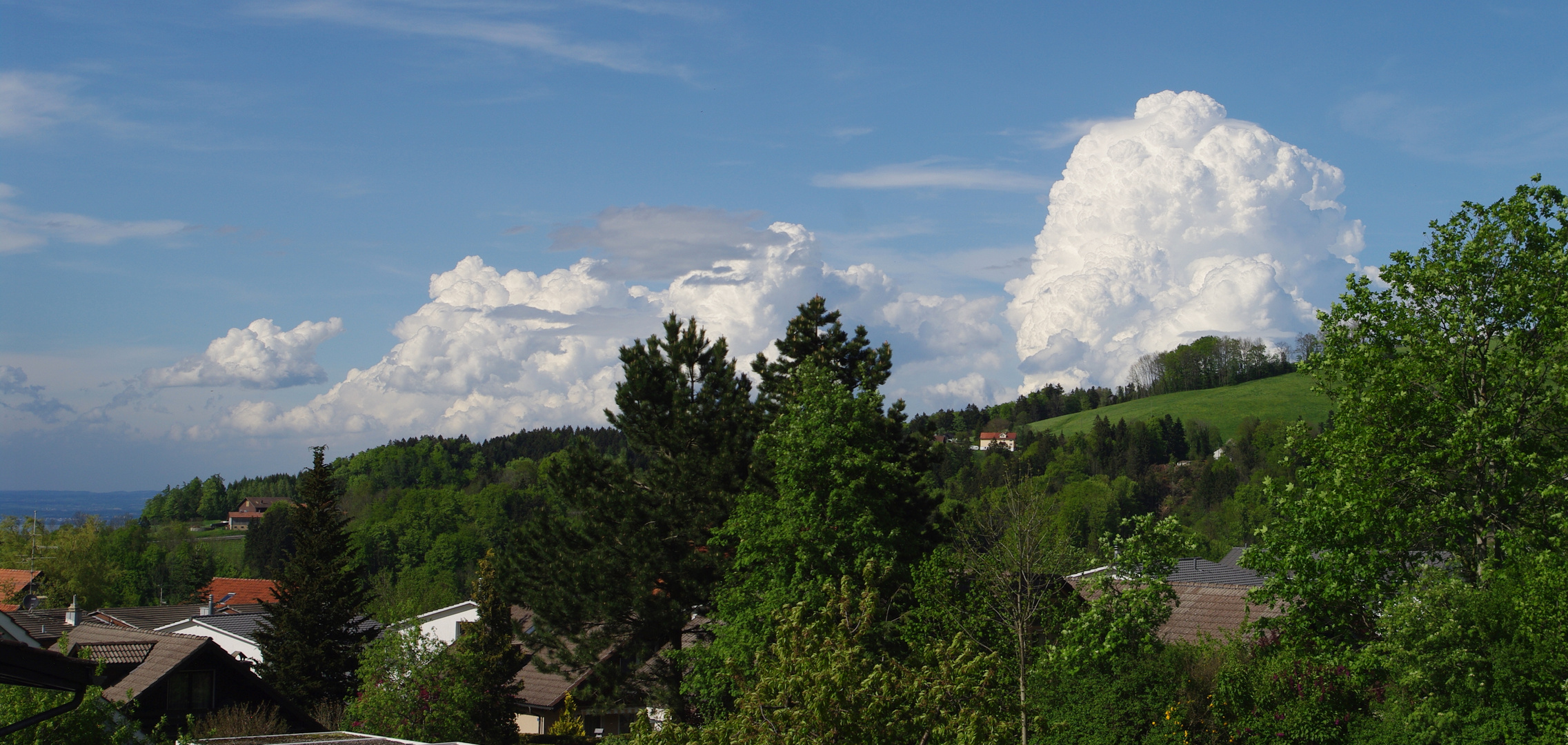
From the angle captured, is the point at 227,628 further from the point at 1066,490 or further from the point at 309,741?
the point at 1066,490

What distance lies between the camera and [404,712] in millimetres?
36000

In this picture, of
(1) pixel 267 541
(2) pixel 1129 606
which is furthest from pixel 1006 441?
(2) pixel 1129 606

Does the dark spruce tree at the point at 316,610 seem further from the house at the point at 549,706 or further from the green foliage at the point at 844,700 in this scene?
the green foliage at the point at 844,700

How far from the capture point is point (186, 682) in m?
35.2

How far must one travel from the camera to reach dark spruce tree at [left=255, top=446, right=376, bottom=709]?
42.8 metres

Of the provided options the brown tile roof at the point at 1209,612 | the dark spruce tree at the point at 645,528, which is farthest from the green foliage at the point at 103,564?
the brown tile roof at the point at 1209,612

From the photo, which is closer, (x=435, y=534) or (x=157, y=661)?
(x=157, y=661)

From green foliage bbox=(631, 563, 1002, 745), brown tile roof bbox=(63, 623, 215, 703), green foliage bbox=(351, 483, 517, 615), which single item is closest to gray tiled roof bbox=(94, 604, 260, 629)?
brown tile roof bbox=(63, 623, 215, 703)

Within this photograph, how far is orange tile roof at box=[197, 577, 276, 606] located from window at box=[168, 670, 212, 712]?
250 ft

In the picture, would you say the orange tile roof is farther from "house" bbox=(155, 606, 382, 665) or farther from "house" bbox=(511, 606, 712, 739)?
"house" bbox=(511, 606, 712, 739)

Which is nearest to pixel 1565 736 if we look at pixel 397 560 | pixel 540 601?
pixel 540 601

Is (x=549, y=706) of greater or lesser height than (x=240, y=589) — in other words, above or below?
below

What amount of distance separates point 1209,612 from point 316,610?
33.4 m

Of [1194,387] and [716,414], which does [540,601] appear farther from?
[1194,387]
